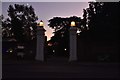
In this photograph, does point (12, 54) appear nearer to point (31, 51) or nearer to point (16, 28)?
point (31, 51)

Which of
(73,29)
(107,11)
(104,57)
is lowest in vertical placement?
(104,57)

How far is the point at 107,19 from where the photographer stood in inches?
1742

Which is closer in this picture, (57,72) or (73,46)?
(57,72)

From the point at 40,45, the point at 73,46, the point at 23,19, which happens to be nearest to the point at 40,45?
the point at 40,45

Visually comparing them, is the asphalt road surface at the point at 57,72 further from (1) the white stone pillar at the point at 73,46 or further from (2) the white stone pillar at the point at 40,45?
(1) the white stone pillar at the point at 73,46

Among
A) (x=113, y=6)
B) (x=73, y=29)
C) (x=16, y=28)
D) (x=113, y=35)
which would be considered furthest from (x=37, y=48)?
(x=16, y=28)

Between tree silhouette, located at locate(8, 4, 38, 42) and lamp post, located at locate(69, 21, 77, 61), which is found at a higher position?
tree silhouette, located at locate(8, 4, 38, 42)

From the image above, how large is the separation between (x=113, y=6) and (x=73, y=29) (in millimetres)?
9229

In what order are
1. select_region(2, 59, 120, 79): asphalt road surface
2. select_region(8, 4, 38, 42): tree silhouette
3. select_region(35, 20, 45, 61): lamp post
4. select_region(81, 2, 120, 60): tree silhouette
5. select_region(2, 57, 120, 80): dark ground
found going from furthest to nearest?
select_region(8, 4, 38, 42): tree silhouette
select_region(81, 2, 120, 60): tree silhouette
select_region(35, 20, 45, 61): lamp post
select_region(2, 59, 120, 79): asphalt road surface
select_region(2, 57, 120, 80): dark ground

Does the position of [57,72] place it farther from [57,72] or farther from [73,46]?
[73,46]

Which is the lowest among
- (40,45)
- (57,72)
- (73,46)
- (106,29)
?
(57,72)

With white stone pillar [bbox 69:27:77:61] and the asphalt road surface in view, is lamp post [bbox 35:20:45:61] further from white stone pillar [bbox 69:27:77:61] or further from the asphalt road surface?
the asphalt road surface

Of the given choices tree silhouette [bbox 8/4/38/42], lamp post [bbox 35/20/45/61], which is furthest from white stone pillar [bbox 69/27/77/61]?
tree silhouette [bbox 8/4/38/42]

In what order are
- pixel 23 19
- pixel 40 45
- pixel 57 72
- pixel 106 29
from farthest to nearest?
pixel 23 19, pixel 106 29, pixel 40 45, pixel 57 72
